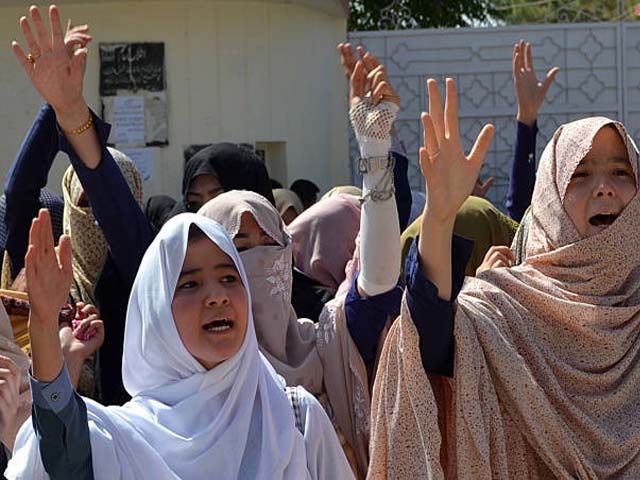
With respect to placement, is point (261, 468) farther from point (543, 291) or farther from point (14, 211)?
point (14, 211)

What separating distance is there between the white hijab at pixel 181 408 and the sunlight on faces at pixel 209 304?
Result: 0.02 meters

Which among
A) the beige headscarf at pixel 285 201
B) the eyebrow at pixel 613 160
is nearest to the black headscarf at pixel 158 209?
the beige headscarf at pixel 285 201

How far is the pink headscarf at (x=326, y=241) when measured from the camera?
3.85 metres

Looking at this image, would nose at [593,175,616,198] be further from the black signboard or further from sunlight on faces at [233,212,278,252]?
the black signboard

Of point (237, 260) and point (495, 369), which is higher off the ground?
point (237, 260)

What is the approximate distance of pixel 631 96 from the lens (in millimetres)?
8859

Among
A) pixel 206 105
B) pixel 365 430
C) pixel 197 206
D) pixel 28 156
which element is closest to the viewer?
pixel 365 430

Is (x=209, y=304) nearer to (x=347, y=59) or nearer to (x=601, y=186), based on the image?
(x=601, y=186)

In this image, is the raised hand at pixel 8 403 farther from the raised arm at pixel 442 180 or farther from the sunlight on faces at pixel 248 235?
the raised arm at pixel 442 180

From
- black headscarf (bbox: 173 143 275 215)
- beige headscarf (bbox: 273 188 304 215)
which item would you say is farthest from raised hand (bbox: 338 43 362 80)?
beige headscarf (bbox: 273 188 304 215)

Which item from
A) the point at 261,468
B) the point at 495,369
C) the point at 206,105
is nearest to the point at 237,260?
the point at 261,468

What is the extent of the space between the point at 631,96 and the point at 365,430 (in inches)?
243

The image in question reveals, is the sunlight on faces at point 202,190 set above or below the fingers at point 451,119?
below

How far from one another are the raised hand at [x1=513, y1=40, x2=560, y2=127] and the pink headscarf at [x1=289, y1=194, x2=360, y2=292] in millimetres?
777
